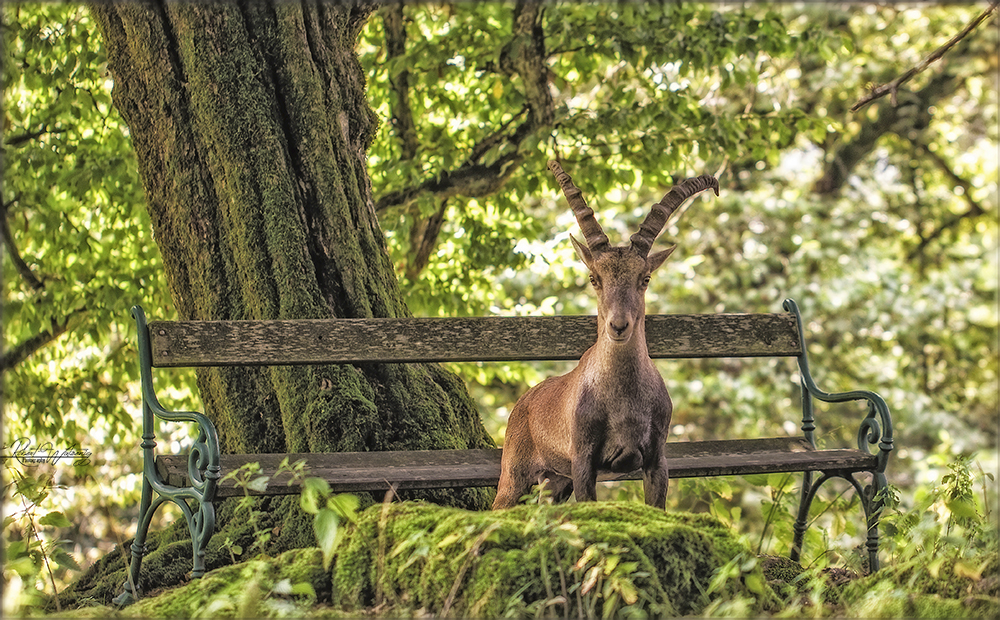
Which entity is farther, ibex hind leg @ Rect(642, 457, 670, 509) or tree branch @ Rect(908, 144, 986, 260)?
tree branch @ Rect(908, 144, 986, 260)

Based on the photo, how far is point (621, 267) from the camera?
3.79m

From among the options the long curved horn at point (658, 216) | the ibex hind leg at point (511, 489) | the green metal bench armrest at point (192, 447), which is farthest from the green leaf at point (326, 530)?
the long curved horn at point (658, 216)

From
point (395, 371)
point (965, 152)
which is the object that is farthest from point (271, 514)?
point (965, 152)

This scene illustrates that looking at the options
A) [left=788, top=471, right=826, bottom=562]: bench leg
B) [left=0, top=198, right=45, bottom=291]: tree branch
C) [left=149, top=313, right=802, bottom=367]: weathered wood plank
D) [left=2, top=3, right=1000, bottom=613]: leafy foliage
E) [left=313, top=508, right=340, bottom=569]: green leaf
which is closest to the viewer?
[left=313, top=508, right=340, bottom=569]: green leaf

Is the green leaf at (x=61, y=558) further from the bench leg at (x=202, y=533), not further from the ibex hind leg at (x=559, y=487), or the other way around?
the ibex hind leg at (x=559, y=487)

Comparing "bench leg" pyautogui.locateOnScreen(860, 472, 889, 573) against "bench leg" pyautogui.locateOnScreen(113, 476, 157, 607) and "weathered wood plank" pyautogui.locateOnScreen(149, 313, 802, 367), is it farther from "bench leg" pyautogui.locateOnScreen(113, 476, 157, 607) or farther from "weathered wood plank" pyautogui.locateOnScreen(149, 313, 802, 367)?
"bench leg" pyautogui.locateOnScreen(113, 476, 157, 607)

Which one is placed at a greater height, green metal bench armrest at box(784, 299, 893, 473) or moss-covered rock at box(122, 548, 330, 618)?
green metal bench armrest at box(784, 299, 893, 473)

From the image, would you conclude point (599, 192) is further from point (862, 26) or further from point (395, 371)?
point (862, 26)

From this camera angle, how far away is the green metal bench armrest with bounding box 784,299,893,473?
4438 mm

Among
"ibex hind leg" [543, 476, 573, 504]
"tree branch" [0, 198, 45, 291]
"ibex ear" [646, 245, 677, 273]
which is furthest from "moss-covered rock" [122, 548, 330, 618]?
"tree branch" [0, 198, 45, 291]

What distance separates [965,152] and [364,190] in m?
11.7

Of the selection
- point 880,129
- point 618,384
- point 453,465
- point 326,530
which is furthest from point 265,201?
point 880,129

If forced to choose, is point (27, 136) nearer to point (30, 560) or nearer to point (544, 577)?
point (30, 560)

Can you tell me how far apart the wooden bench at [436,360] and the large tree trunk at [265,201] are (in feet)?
1.22
